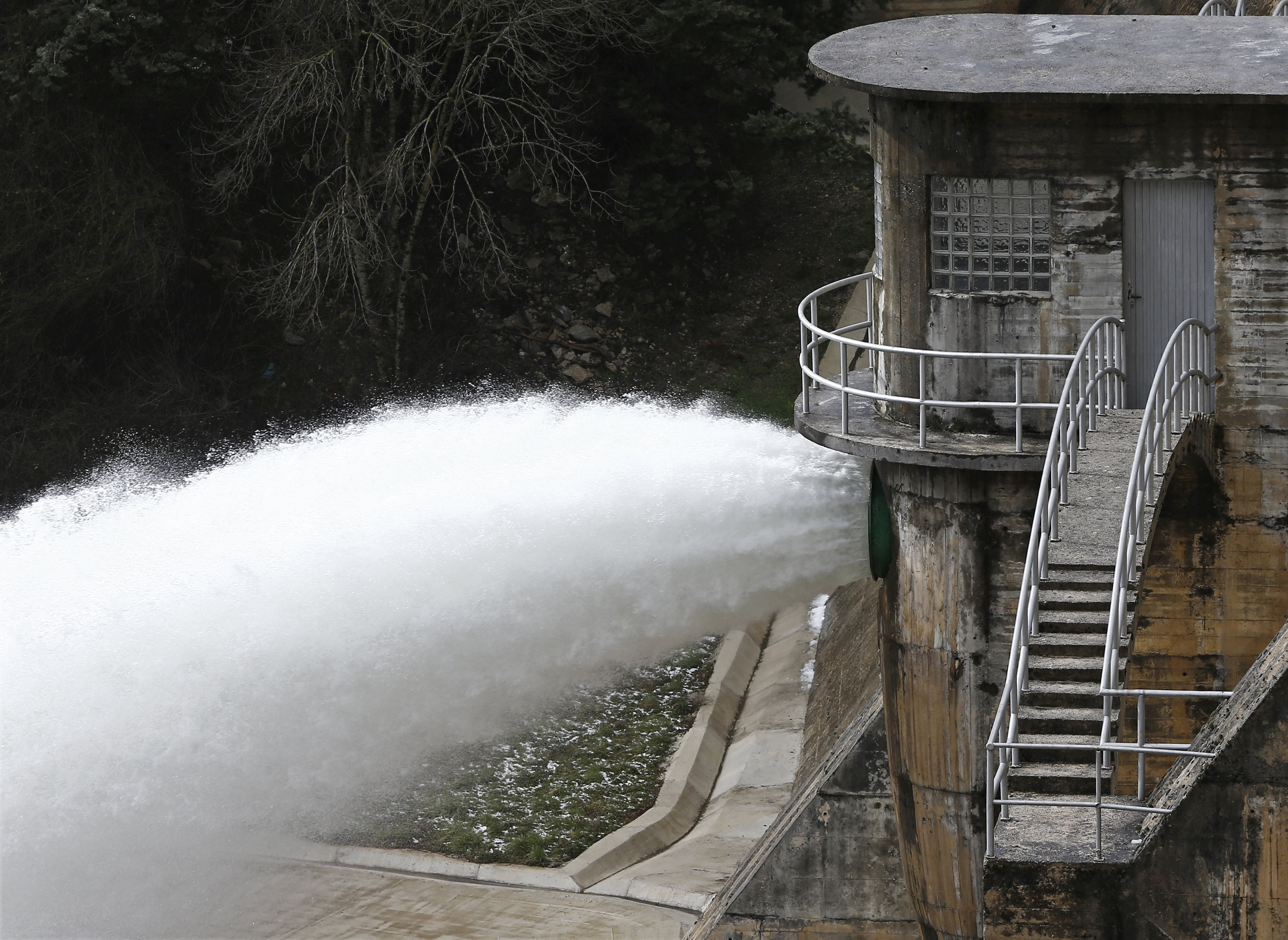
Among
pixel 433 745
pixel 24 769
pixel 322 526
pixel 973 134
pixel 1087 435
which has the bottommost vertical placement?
pixel 433 745

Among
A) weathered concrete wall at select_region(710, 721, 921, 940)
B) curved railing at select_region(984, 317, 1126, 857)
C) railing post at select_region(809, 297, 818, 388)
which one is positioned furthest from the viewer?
weathered concrete wall at select_region(710, 721, 921, 940)

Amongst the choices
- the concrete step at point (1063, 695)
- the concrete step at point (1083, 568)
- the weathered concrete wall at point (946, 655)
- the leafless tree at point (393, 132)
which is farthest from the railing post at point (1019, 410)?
the leafless tree at point (393, 132)

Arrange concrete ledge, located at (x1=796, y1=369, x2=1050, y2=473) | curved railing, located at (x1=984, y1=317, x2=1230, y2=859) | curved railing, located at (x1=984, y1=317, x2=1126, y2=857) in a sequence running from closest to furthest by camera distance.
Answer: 1. curved railing, located at (x1=984, y1=317, x2=1230, y2=859)
2. curved railing, located at (x1=984, y1=317, x2=1126, y2=857)
3. concrete ledge, located at (x1=796, y1=369, x2=1050, y2=473)

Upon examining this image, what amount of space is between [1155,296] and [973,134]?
2595 millimetres

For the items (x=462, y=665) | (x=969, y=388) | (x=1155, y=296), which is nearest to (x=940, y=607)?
(x=969, y=388)

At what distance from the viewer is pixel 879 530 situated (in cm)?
2041

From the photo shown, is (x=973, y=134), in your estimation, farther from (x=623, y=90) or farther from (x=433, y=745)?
(x=623, y=90)

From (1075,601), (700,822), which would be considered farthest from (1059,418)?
(700,822)

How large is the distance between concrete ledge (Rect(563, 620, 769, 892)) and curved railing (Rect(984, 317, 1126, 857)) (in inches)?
405

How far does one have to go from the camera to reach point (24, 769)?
25688 mm

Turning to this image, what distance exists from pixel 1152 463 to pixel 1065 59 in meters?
5.37

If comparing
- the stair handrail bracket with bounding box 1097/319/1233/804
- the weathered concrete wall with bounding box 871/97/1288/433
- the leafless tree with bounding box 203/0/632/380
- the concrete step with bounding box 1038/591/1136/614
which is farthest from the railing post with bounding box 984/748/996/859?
the leafless tree with bounding box 203/0/632/380

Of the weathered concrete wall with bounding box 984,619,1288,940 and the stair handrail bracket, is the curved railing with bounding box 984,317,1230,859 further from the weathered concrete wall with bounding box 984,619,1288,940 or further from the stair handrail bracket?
Result: the weathered concrete wall with bounding box 984,619,1288,940

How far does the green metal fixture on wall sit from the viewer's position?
2036cm
